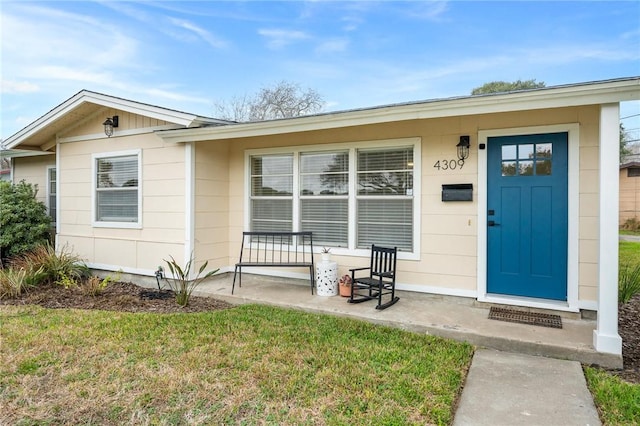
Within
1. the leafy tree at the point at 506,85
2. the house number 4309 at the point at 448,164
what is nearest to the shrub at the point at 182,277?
the house number 4309 at the point at 448,164

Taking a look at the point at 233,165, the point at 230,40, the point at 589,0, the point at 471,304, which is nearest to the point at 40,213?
the point at 233,165

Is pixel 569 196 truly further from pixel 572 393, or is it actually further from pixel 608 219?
pixel 572 393

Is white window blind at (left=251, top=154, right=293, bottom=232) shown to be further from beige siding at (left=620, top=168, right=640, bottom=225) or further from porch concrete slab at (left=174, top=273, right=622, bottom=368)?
beige siding at (left=620, top=168, right=640, bottom=225)

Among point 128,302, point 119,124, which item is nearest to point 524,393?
point 128,302

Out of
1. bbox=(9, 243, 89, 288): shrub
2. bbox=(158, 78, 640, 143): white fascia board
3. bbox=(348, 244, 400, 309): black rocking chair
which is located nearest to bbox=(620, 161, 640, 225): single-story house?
bbox=(348, 244, 400, 309): black rocking chair

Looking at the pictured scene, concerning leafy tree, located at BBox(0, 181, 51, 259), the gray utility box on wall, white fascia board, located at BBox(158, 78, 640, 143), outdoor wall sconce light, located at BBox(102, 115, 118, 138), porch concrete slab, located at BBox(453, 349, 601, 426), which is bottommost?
porch concrete slab, located at BBox(453, 349, 601, 426)

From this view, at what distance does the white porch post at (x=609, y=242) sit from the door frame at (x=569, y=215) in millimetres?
922

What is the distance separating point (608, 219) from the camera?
10.6 feet

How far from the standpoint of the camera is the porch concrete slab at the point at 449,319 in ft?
11.0

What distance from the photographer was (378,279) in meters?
4.86

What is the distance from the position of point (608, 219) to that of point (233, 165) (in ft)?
16.8

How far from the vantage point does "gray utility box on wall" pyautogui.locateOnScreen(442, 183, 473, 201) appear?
460cm

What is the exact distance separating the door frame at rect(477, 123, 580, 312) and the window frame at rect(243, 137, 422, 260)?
753mm

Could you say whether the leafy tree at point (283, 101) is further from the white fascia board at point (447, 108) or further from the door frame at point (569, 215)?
the door frame at point (569, 215)
